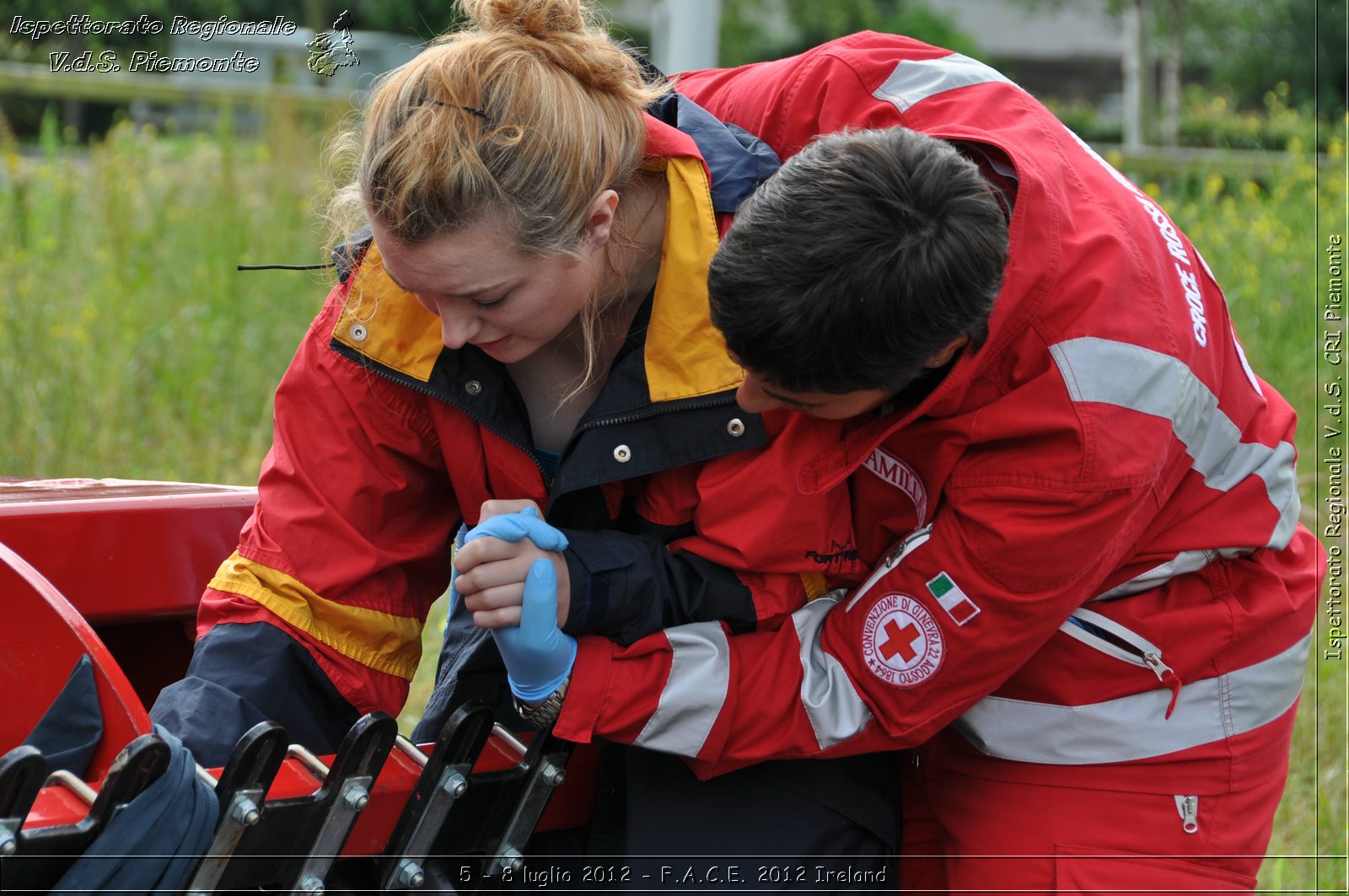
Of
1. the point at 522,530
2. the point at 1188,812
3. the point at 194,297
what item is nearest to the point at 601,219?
the point at 522,530

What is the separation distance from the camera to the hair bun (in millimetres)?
1715

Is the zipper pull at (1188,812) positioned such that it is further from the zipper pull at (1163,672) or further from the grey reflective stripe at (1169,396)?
the grey reflective stripe at (1169,396)

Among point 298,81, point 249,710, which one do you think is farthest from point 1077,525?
point 298,81

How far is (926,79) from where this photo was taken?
173cm

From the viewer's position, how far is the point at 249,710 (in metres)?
1.63

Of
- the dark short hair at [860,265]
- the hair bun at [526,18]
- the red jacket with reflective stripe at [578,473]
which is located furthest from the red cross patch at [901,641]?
the hair bun at [526,18]

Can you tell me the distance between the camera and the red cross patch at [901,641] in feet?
5.36

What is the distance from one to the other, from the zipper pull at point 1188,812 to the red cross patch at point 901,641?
426mm

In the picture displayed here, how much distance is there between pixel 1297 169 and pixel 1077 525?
170 inches

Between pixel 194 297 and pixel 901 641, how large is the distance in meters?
4.14

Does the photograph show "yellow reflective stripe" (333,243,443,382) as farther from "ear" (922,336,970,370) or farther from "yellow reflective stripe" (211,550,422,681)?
"ear" (922,336,970,370)

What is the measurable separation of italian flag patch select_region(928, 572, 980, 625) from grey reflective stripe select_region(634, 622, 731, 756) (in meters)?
0.28

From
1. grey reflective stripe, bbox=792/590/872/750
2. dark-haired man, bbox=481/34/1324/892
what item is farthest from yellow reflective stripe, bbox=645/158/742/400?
grey reflective stripe, bbox=792/590/872/750

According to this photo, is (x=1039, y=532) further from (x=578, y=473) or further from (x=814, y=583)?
(x=578, y=473)
